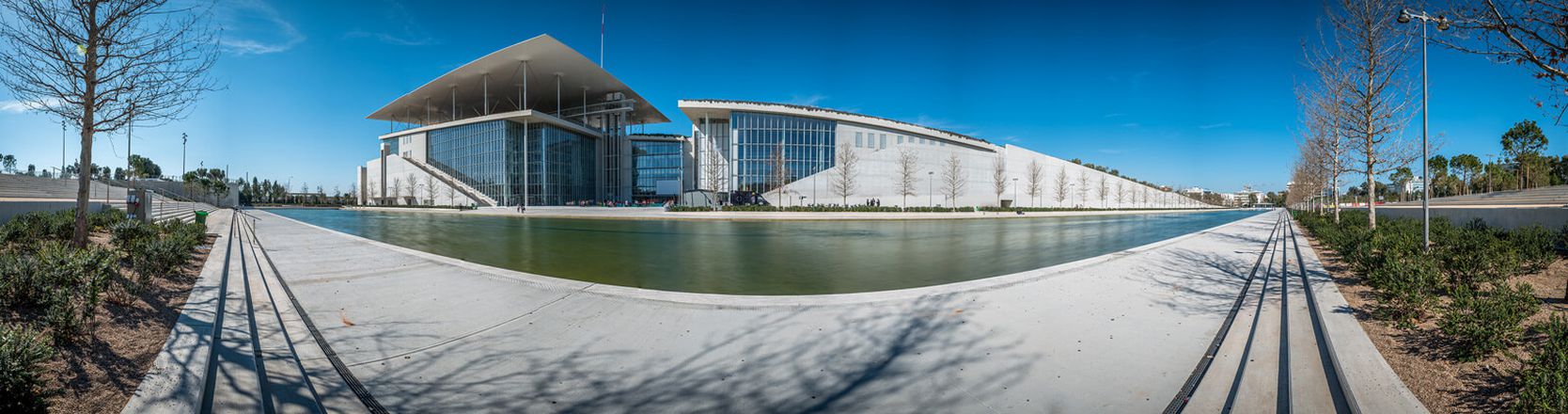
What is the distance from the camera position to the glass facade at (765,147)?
202 ft

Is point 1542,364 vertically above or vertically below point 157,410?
above

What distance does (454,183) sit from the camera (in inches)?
2581

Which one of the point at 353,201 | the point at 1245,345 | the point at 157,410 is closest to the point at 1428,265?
the point at 1245,345

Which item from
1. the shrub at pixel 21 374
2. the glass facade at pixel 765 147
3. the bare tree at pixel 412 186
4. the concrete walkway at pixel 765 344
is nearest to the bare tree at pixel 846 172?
the glass facade at pixel 765 147

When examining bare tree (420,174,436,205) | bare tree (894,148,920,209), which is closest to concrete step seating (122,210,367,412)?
bare tree (894,148,920,209)

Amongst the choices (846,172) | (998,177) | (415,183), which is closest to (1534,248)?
(846,172)

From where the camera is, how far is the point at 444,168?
69312mm

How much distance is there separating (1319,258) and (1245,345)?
10.4m

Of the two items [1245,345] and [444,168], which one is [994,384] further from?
[444,168]

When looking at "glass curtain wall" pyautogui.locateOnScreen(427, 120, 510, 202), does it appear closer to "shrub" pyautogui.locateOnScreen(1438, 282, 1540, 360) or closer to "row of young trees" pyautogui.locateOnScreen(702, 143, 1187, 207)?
"row of young trees" pyautogui.locateOnScreen(702, 143, 1187, 207)

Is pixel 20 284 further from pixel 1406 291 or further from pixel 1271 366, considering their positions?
pixel 1406 291

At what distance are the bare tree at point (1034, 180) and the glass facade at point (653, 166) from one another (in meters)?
49.9

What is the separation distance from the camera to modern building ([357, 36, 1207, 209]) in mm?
60719

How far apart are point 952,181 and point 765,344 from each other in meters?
61.4
